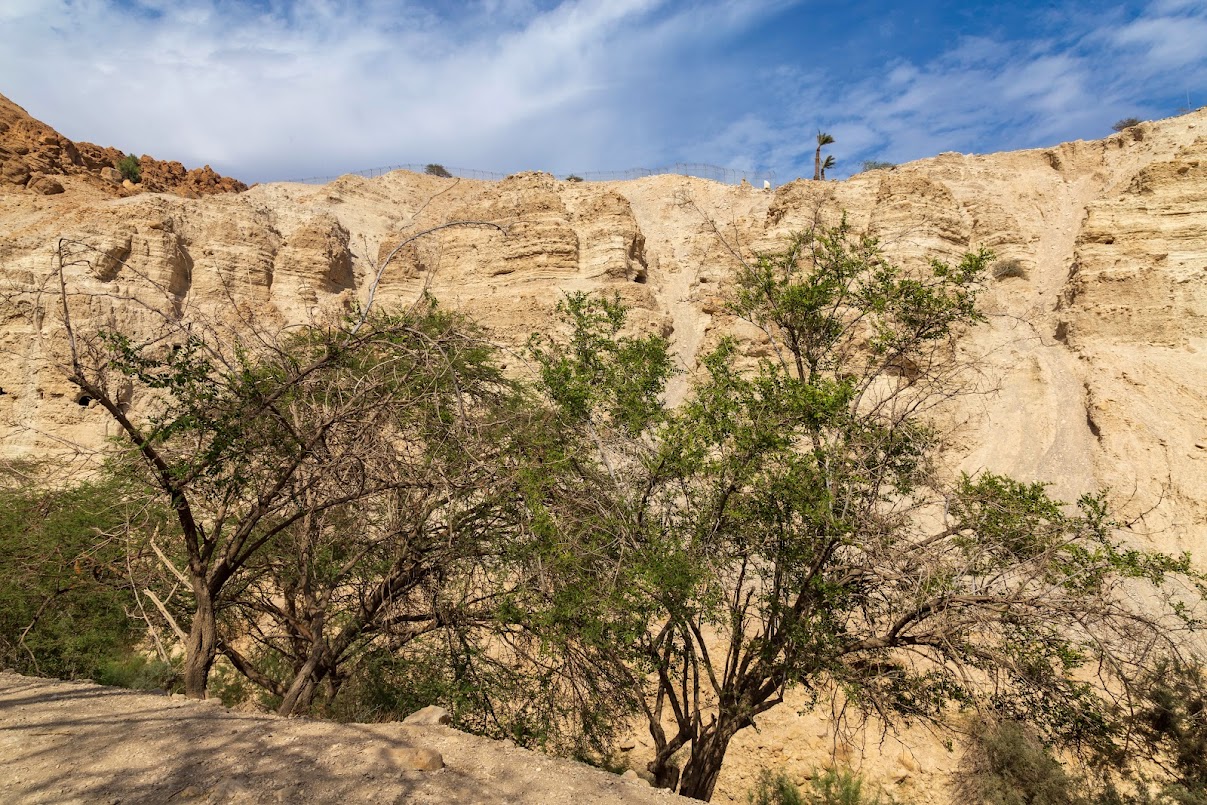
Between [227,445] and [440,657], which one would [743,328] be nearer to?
[440,657]

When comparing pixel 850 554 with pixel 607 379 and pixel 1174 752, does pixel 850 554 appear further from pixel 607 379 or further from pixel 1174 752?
pixel 1174 752

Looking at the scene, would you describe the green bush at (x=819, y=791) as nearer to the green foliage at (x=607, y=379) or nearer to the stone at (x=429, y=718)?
the green foliage at (x=607, y=379)

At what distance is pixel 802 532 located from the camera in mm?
6441

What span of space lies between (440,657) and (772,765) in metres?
7.08

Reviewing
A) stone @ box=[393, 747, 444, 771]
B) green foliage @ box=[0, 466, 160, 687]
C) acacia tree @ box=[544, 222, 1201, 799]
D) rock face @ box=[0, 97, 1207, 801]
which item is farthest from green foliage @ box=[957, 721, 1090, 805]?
green foliage @ box=[0, 466, 160, 687]

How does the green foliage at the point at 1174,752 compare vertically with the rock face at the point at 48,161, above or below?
below

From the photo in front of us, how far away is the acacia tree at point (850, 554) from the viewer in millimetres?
5656

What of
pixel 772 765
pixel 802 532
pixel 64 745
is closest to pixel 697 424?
pixel 802 532

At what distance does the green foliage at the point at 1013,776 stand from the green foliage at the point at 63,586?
11748mm

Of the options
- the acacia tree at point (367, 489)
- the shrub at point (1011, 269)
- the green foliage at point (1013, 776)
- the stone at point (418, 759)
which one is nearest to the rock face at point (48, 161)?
the acacia tree at point (367, 489)

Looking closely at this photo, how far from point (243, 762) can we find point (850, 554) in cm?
504

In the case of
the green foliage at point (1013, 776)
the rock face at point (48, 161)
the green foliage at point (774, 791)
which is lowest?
the green foliage at point (774, 791)

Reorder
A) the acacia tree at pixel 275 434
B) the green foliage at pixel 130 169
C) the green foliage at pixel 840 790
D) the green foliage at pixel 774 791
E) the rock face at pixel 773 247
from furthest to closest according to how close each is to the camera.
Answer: the green foliage at pixel 130 169, the rock face at pixel 773 247, the green foliage at pixel 774 791, the green foliage at pixel 840 790, the acacia tree at pixel 275 434

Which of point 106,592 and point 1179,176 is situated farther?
point 1179,176
